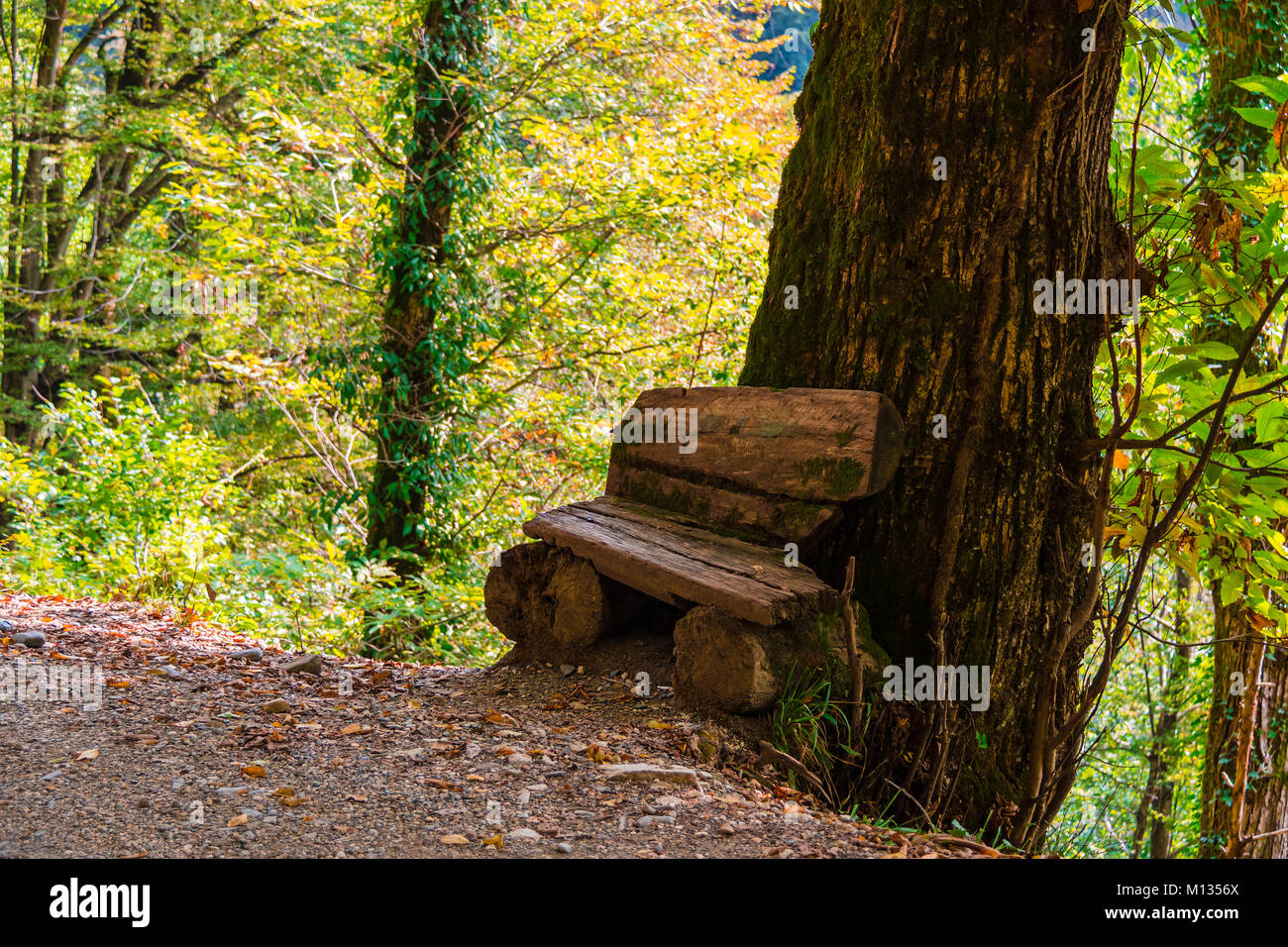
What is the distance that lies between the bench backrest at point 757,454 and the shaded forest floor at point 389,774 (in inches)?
30.3

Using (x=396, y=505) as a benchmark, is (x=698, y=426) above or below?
above

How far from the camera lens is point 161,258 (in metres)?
13.8

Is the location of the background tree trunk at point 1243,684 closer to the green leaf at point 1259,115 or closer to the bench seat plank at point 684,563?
the green leaf at point 1259,115

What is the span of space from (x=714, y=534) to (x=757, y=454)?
0.35m

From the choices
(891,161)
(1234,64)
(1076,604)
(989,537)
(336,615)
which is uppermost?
(1234,64)

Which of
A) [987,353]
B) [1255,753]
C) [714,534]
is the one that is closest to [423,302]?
[714,534]

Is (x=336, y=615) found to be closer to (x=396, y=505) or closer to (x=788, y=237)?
(x=396, y=505)

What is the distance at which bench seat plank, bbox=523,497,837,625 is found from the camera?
3186 mm

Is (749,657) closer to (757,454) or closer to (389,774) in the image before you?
(757,454)
